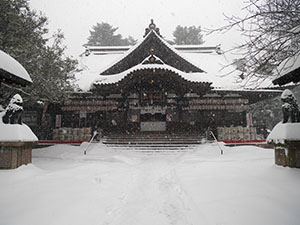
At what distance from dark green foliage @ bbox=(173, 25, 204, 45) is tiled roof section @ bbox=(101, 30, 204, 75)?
82.0 ft

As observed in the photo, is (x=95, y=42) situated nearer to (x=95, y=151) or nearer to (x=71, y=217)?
(x=95, y=151)

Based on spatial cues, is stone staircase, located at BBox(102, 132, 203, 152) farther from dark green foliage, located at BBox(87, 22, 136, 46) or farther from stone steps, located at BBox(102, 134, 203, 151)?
dark green foliage, located at BBox(87, 22, 136, 46)

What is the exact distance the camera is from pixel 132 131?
1289 cm

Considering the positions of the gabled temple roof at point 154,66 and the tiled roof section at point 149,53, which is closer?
the gabled temple roof at point 154,66

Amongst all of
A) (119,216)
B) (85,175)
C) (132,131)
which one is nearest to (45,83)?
(85,175)

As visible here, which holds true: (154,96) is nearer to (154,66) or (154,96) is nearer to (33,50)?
(154,66)

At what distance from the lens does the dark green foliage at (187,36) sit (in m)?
37.4

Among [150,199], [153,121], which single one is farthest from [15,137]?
[153,121]

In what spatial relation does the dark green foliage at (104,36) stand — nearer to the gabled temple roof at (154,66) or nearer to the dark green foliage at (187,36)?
the dark green foliage at (187,36)

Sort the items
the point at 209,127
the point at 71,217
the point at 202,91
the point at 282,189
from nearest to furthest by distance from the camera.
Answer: the point at 71,217 → the point at 282,189 → the point at 209,127 → the point at 202,91

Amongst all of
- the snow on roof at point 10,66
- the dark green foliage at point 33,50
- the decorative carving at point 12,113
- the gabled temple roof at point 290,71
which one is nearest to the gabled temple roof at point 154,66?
the dark green foliage at point 33,50

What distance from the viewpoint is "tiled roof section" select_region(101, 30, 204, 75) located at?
14.3 metres

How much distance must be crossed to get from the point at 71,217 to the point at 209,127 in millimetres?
10643

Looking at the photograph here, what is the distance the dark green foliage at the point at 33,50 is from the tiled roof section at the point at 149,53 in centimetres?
507
